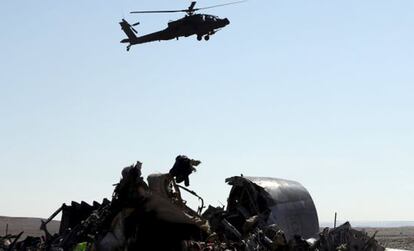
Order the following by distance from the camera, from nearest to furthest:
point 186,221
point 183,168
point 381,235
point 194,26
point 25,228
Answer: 1. point 186,221
2. point 183,168
3. point 194,26
4. point 25,228
5. point 381,235

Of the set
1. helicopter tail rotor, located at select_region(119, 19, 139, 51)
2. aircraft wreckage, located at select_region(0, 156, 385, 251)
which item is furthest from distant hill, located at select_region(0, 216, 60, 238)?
aircraft wreckage, located at select_region(0, 156, 385, 251)

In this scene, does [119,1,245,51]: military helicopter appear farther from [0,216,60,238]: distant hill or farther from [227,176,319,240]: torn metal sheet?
[0,216,60,238]: distant hill

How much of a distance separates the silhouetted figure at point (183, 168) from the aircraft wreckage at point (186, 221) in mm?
20

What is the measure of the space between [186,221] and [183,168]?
126cm

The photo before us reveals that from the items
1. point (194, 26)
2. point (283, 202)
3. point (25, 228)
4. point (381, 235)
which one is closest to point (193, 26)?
point (194, 26)

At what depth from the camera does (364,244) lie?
2683 cm

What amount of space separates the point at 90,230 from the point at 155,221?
534cm

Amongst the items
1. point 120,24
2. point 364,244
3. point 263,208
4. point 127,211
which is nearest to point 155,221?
point 127,211

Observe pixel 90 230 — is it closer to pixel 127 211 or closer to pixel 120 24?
pixel 127 211

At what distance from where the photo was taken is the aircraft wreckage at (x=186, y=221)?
1277 centimetres

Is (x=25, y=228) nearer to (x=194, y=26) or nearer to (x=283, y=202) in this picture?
(x=194, y=26)

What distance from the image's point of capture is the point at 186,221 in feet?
43.6

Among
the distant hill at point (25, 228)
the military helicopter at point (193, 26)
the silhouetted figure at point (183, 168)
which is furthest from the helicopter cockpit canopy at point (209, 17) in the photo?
the distant hill at point (25, 228)

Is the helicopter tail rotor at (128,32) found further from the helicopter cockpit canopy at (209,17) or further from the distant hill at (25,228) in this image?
the distant hill at (25,228)
